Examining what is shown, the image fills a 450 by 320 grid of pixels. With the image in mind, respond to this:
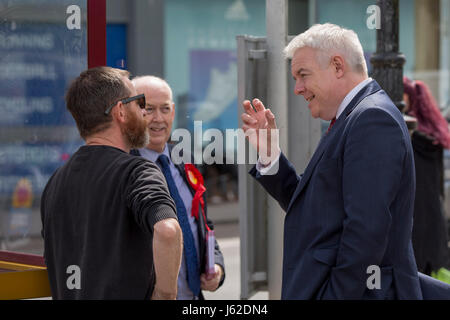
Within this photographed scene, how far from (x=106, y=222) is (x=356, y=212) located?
83 centimetres

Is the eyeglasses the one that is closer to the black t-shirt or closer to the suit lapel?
the black t-shirt

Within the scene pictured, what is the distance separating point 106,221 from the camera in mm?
2402

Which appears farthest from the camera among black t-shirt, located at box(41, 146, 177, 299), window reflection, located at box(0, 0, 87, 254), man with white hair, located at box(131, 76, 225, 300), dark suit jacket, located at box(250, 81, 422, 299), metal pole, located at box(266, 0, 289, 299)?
metal pole, located at box(266, 0, 289, 299)

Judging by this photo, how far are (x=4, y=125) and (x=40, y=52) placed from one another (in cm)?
39

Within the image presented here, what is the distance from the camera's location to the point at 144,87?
360 centimetres

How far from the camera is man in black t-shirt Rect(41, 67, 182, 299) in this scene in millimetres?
2350

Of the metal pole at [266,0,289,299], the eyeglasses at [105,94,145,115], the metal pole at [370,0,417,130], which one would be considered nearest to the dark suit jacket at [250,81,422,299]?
the eyeglasses at [105,94,145,115]

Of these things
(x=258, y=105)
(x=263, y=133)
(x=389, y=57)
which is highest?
(x=389, y=57)

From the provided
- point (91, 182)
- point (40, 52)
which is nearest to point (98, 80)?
point (91, 182)

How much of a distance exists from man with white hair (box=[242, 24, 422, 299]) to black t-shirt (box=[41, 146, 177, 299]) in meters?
0.47

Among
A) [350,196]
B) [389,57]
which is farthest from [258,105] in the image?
[389,57]

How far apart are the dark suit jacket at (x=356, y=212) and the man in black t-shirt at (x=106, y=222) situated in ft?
1.44

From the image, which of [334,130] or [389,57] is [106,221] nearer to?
[334,130]
